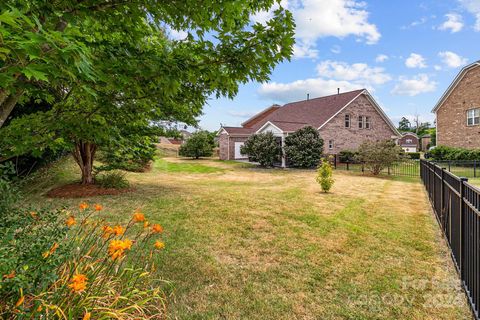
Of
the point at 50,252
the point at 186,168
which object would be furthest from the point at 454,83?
the point at 50,252

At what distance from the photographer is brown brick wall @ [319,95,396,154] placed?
24.9m

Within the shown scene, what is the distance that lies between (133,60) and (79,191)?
8807mm

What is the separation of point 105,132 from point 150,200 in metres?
5.69

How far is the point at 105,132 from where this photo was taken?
3910mm

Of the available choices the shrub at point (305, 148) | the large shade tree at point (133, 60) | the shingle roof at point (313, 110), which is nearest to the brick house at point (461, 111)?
the shingle roof at point (313, 110)

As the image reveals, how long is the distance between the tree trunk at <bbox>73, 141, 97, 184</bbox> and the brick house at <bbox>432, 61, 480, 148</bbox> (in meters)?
29.4

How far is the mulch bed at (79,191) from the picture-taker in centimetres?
949

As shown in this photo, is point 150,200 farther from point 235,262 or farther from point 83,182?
point 235,262

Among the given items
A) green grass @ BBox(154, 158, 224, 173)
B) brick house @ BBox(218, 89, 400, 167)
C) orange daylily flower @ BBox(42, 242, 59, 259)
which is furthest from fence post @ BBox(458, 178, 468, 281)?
brick house @ BBox(218, 89, 400, 167)

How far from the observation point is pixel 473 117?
950 inches

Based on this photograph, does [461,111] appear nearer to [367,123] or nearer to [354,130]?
[367,123]

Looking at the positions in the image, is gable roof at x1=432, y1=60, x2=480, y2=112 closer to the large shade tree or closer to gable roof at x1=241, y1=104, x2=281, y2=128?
gable roof at x1=241, y1=104, x2=281, y2=128

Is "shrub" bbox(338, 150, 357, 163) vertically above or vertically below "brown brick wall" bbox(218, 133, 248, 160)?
below

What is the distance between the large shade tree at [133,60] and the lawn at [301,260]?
201cm
